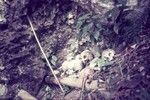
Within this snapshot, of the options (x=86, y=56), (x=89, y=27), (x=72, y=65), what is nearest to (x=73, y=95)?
(x=72, y=65)

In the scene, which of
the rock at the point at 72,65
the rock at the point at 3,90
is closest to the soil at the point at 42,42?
the rock at the point at 3,90

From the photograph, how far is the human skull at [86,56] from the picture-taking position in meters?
5.68

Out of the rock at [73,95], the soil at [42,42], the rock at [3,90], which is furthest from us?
the rock at [3,90]

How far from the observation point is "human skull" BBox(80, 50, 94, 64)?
→ 18.6 feet

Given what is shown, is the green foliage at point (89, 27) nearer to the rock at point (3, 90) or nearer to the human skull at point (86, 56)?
the human skull at point (86, 56)

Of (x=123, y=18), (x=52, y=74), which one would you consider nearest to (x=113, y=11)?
(x=123, y=18)

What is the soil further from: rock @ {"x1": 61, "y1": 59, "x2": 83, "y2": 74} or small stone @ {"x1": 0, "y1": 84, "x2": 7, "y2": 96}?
rock @ {"x1": 61, "y1": 59, "x2": 83, "y2": 74}

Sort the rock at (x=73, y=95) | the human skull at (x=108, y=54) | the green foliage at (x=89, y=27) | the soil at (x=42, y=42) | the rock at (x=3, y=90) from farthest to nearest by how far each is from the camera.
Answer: the green foliage at (x=89, y=27) < the rock at (x=3, y=90) < the human skull at (x=108, y=54) < the rock at (x=73, y=95) < the soil at (x=42, y=42)

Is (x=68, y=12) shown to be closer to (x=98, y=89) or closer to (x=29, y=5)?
(x=29, y=5)

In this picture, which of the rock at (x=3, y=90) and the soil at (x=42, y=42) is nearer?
the soil at (x=42, y=42)

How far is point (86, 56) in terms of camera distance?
5727 mm

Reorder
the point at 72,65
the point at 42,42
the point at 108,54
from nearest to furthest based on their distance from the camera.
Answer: the point at 108,54, the point at 72,65, the point at 42,42

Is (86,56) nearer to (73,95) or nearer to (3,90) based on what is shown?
(73,95)

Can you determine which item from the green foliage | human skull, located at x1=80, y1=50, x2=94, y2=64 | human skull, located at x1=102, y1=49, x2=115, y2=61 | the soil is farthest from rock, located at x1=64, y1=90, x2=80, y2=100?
the green foliage
